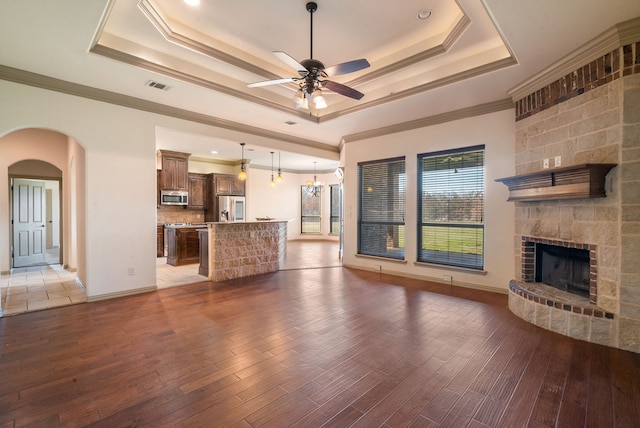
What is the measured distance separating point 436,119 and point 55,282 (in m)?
7.36

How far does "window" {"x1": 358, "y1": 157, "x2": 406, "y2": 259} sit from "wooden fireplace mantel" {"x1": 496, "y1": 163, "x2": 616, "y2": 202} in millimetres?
2190

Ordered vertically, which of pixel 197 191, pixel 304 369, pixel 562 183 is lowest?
pixel 304 369

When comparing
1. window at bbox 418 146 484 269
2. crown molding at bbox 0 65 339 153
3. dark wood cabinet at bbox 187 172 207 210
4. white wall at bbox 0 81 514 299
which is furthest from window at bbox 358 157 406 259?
dark wood cabinet at bbox 187 172 207 210

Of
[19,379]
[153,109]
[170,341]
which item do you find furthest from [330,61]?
[19,379]

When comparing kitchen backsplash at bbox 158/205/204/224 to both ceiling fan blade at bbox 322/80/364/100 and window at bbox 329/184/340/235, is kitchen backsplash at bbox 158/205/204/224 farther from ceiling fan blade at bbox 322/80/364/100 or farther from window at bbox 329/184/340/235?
ceiling fan blade at bbox 322/80/364/100

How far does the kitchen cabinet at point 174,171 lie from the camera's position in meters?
8.27

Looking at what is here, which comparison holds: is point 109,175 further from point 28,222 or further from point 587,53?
point 587,53

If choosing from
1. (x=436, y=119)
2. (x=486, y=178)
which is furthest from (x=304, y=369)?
(x=436, y=119)

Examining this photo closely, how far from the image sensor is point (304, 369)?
238cm

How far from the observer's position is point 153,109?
4570mm

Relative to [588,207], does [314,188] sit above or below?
above

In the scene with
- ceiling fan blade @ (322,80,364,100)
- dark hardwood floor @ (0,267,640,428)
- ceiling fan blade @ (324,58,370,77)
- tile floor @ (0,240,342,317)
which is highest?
ceiling fan blade @ (324,58,370,77)

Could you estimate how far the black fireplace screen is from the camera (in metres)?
3.40

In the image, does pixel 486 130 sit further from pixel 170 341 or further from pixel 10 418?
pixel 10 418
